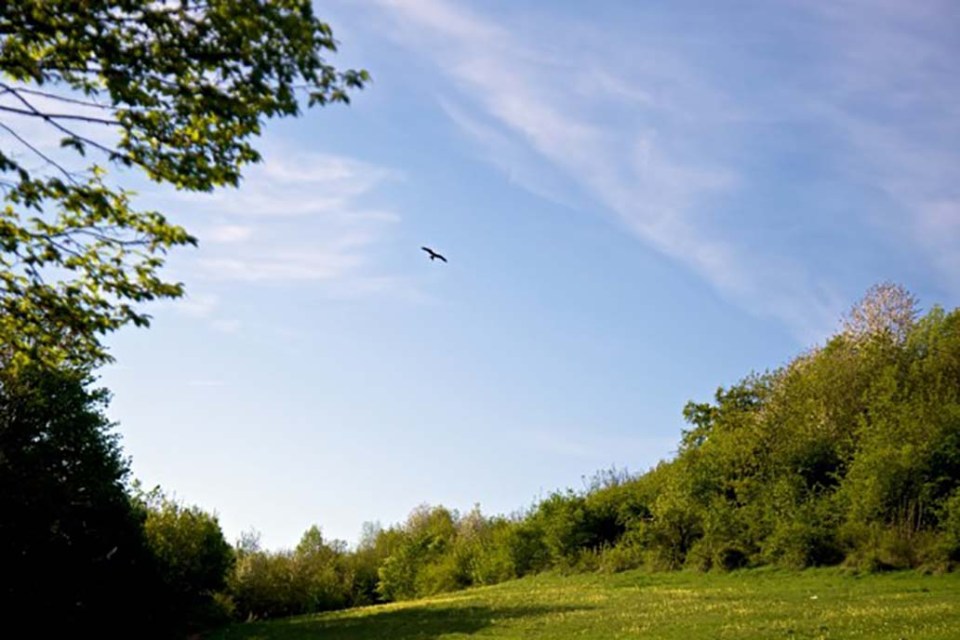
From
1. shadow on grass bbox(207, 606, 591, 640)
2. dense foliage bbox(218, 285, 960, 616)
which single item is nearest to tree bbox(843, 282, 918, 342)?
dense foliage bbox(218, 285, 960, 616)

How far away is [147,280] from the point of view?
14.3 m

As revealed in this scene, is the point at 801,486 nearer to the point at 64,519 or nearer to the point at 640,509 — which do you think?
the point at 640,509

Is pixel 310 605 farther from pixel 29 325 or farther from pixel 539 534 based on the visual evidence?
pixel 29 325

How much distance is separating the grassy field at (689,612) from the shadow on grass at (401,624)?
0.08 metres

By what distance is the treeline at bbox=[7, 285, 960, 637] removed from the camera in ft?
127

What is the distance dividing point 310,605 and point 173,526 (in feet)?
88.9

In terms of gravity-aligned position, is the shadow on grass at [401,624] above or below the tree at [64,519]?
below

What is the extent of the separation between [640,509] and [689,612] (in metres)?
35.6

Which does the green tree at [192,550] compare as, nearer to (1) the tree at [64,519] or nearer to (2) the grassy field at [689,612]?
(2) the grassy field at [689,612]

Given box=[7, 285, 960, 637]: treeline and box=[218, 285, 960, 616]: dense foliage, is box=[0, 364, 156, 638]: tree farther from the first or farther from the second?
box=[218, 285, 960, 616]: dense foliage

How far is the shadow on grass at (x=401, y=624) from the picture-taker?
36.0 metres

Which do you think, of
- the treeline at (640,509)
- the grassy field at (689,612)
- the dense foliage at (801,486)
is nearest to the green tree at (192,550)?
the treeline at (640,509)

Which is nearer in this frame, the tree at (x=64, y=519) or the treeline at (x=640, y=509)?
the tree at (x=64, y=519)

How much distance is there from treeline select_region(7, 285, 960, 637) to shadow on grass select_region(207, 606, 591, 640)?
645 centimetres
